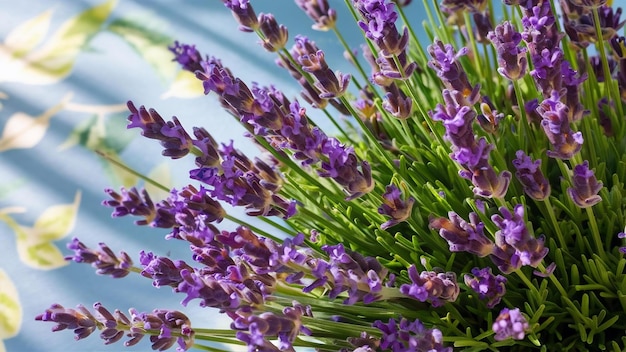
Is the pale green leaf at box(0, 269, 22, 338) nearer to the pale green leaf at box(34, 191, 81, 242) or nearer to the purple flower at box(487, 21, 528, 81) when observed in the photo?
the pale green leaf at box(34, 191, 81, 242)

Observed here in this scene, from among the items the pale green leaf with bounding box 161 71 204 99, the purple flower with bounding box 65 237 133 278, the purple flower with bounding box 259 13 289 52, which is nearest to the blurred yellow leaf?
the pale green leaf with bounding box 161 71 204 99

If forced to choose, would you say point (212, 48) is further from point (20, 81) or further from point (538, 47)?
point (538, 47)

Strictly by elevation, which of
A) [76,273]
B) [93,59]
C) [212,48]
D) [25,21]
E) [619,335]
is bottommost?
[619,335]

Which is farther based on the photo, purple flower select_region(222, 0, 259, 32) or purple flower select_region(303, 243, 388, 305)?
purple flower select_region(222, 0, 259, 32)

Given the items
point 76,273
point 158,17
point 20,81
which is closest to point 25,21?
point 20,81

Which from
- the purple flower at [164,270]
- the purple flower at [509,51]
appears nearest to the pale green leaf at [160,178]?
the purple flower at [164,270]

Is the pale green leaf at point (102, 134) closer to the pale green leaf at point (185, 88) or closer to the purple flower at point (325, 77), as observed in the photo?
the pale green leaf at point (185, 88)
